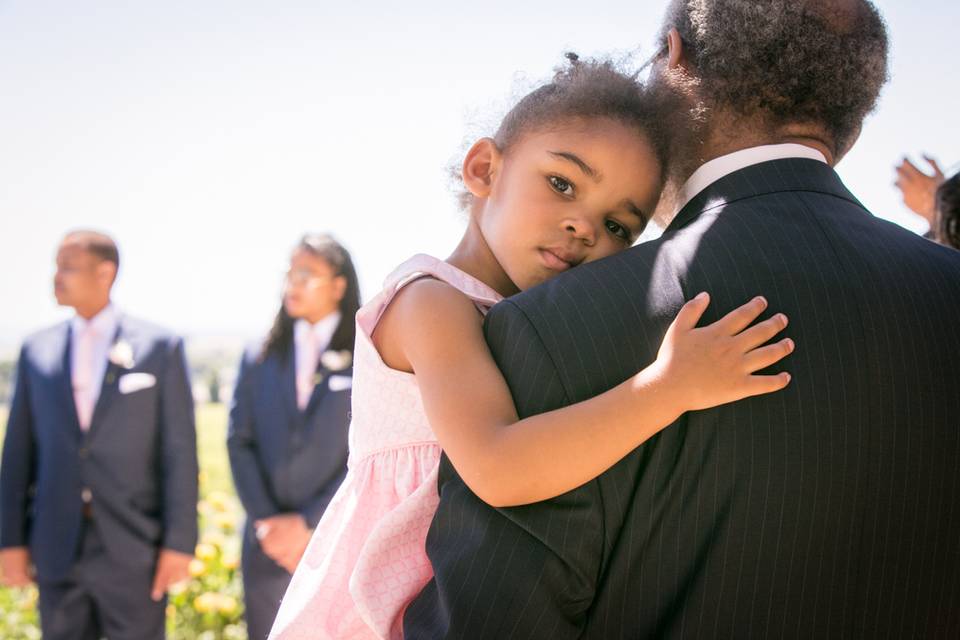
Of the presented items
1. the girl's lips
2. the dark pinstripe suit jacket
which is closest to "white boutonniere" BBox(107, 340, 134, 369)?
the girl's lips

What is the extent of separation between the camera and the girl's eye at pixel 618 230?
1963 millimetres

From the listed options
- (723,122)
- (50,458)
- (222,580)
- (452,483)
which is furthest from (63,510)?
(723,122)

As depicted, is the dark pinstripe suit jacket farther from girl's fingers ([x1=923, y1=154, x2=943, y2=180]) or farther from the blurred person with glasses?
the blurred person with glasses

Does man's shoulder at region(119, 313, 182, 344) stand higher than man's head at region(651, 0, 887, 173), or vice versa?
man's head at region(651, 0, 887, 173)

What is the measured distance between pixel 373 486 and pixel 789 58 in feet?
3.64

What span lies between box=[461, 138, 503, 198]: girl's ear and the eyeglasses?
332cm

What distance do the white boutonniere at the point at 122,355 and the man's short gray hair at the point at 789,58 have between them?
3.96 m

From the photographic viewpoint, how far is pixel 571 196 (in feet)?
6.18

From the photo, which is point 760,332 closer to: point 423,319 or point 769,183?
point 769,183

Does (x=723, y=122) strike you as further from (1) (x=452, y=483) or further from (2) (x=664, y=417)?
(1) (x=452, y=483)

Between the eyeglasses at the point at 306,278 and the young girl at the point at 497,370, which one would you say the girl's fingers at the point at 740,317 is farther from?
the eyeglasses at the point at 306,278

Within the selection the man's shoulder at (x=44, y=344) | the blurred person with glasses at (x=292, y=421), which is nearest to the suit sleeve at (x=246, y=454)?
the blurred person with glasses at (x=292, y=421)

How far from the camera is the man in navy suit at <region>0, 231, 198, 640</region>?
184 inches

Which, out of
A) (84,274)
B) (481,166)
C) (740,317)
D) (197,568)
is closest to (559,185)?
(481,166)
